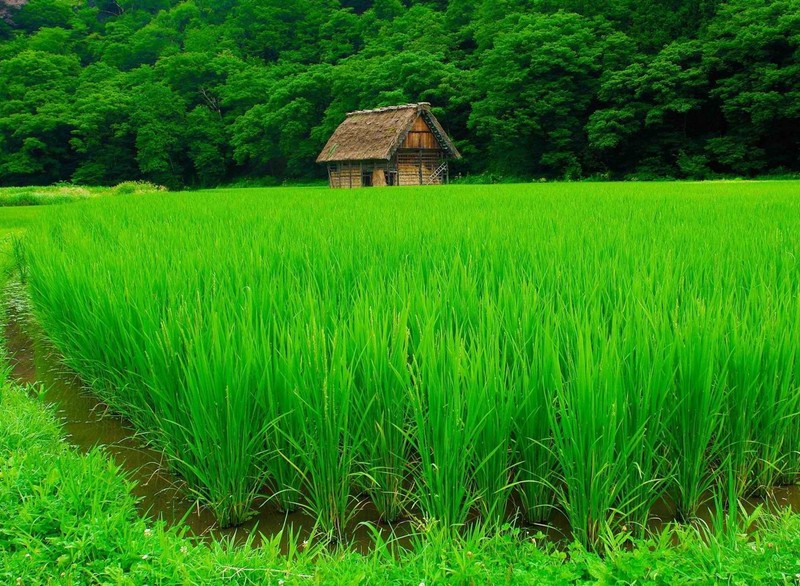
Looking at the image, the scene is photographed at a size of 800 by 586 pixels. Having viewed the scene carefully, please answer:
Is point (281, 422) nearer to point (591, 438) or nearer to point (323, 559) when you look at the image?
point (323, 559)

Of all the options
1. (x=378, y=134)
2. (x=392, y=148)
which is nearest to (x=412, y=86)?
(x=378, y=134)

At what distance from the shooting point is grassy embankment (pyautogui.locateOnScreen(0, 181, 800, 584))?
4.40ft

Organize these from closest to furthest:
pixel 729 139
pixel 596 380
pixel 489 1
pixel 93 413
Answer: pixel 596 380 → pixel 93 413 → pixel 729 139 → pixel 489 1

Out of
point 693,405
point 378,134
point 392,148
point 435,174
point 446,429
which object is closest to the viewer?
point 446,429

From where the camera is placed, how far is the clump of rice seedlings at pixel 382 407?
179 centimetres

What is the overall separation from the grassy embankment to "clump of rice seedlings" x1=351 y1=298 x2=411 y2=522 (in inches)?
11.0

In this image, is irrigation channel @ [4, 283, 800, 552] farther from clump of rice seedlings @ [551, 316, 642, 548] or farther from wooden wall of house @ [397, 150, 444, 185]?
wooden wall of house @ [397, 150, 444, 185]

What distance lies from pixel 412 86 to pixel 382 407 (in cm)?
3179

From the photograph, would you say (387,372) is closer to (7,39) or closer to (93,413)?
(93,413)

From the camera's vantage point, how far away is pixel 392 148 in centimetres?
2552

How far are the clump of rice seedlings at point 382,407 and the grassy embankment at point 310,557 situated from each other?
0.28 meters

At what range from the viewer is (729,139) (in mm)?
21594

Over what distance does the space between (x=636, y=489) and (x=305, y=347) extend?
1048 millimetres

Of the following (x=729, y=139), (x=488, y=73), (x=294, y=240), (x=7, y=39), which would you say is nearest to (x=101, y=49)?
(x=7, y=39)
